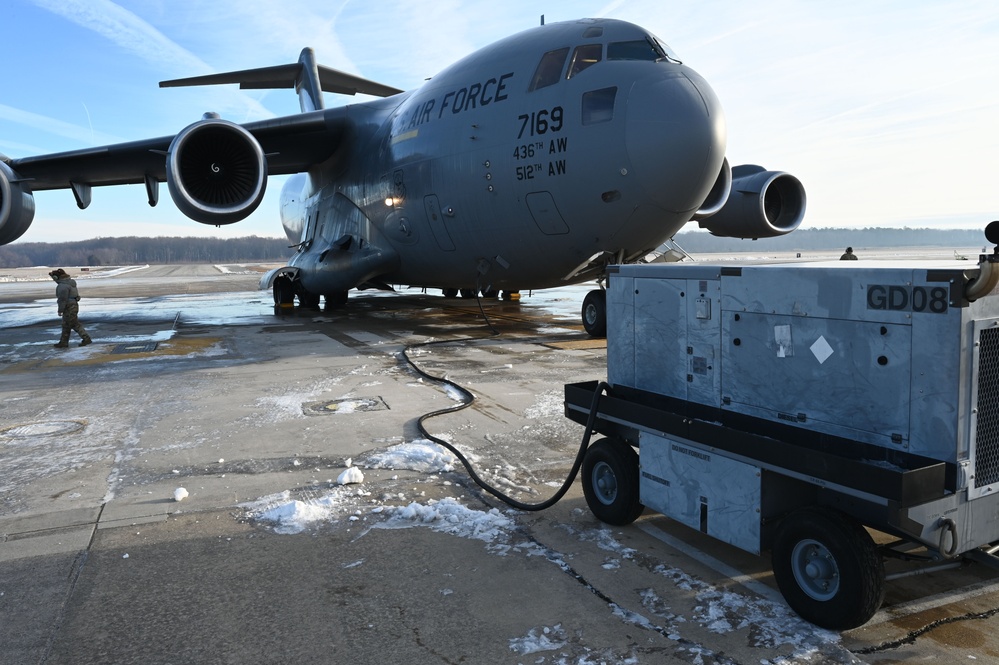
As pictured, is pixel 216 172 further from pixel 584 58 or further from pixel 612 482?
pixel 612 482

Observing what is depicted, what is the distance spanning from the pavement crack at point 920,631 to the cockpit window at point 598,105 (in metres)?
7.59

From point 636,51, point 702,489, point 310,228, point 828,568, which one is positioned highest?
point 636,51

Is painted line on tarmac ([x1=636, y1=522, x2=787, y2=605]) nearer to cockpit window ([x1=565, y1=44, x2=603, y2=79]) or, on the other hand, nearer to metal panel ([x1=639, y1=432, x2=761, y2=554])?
metal panel ([x1=639, y1=432, x2=761, y2=554])

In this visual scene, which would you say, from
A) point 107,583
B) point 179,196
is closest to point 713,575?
point 107,583

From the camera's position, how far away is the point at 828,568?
3062 millimetres

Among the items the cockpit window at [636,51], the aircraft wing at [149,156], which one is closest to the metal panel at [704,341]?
the cockpit window at [636,51]

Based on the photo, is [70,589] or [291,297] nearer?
[70,589]

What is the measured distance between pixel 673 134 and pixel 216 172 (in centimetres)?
904

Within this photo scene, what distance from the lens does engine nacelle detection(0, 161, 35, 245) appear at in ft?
48.0

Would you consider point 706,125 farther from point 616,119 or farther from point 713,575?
point 713,575

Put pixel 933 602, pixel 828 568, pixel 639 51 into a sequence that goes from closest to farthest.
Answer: pixel 828 568 < pixel 933 602 < pixel 639 51

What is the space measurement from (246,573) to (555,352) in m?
7.60

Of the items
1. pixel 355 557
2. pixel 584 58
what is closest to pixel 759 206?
pixel 584 58

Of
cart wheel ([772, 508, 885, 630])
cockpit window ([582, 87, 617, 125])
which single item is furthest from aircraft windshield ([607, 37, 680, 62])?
cart wheel ([772, 508, 885, 630])
